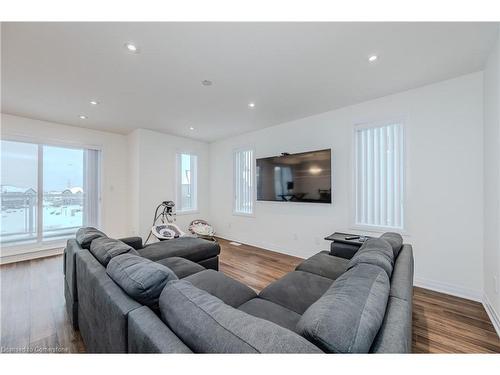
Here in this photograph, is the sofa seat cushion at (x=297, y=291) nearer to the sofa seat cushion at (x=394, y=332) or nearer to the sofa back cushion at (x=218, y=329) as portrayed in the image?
the sofa seat cushion at (x=394, y=332)

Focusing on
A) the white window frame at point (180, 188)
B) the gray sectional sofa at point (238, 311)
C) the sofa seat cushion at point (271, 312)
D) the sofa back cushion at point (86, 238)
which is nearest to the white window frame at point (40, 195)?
the white window frame at point (180, 188)

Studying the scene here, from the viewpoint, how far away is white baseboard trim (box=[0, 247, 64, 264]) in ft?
12.1

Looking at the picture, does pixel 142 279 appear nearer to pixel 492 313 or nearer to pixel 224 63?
pixel 224 63

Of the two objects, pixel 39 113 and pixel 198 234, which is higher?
pixel 39 113

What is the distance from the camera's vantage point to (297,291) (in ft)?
5.65

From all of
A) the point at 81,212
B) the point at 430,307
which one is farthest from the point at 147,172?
the point at 430,307

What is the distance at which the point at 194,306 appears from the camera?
95 centimetres

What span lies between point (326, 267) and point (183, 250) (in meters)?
1.75

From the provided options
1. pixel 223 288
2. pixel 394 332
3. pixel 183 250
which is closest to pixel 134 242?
pixel 183 250

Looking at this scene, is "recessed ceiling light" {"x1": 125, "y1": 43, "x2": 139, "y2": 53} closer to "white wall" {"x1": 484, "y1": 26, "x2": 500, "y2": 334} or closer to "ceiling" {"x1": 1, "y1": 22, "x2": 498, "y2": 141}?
"ceiling" {"x1": 1, "y1": 22, "x2": 498, "y2": 141}

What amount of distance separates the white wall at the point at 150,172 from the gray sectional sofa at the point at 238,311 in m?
2.98

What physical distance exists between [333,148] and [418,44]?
180 cm

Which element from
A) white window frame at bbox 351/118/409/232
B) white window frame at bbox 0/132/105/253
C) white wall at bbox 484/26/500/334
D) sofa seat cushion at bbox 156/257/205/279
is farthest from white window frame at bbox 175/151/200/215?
white wall at bbox 484/26/500/334
